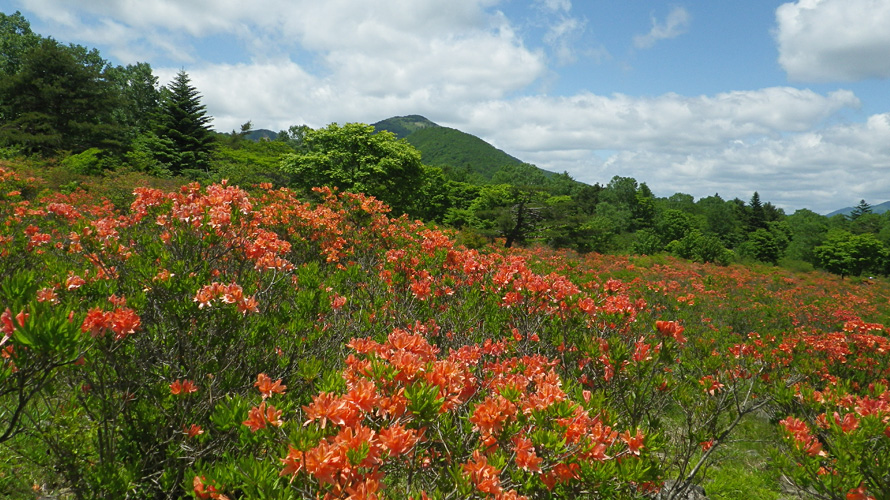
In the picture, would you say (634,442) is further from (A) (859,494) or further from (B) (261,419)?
(B) (261,419)

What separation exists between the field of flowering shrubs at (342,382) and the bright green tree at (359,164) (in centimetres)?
1062

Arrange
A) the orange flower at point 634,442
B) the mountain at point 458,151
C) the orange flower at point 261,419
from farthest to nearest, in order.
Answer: the mountain at point 458,151, the orange flower at point 634,442, the orange flower at point 261,419

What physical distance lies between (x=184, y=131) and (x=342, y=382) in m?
32.9

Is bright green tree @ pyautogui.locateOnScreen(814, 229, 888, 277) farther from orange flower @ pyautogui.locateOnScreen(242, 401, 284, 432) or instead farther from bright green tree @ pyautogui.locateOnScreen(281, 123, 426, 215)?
orange flower @ pyautogui.locateOnScreen(242, 401, 284, 432)

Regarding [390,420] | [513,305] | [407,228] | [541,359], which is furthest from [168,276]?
[407,228]

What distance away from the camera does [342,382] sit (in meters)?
1.79

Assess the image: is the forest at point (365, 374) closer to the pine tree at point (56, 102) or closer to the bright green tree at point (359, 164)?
the bright green tree at point (359, 164)

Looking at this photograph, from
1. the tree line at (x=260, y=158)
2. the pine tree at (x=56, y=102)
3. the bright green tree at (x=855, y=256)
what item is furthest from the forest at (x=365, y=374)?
the bright green tree at (x=855, y=256)

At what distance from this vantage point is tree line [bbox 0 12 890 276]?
17344 millimetres

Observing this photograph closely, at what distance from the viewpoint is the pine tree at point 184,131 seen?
86.7ft

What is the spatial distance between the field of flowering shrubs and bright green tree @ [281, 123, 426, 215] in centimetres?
1062

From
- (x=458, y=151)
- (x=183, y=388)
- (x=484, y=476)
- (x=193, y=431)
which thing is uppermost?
(x=458, y=151)

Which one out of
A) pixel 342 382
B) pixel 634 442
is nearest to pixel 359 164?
pixel 342 382

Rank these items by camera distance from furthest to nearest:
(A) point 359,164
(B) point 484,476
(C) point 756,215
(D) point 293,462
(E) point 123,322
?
(C) point 756,215 → (A) point 359,164 → (E) point 123,322 → (B) point 484,476 → (D) point 293,462
